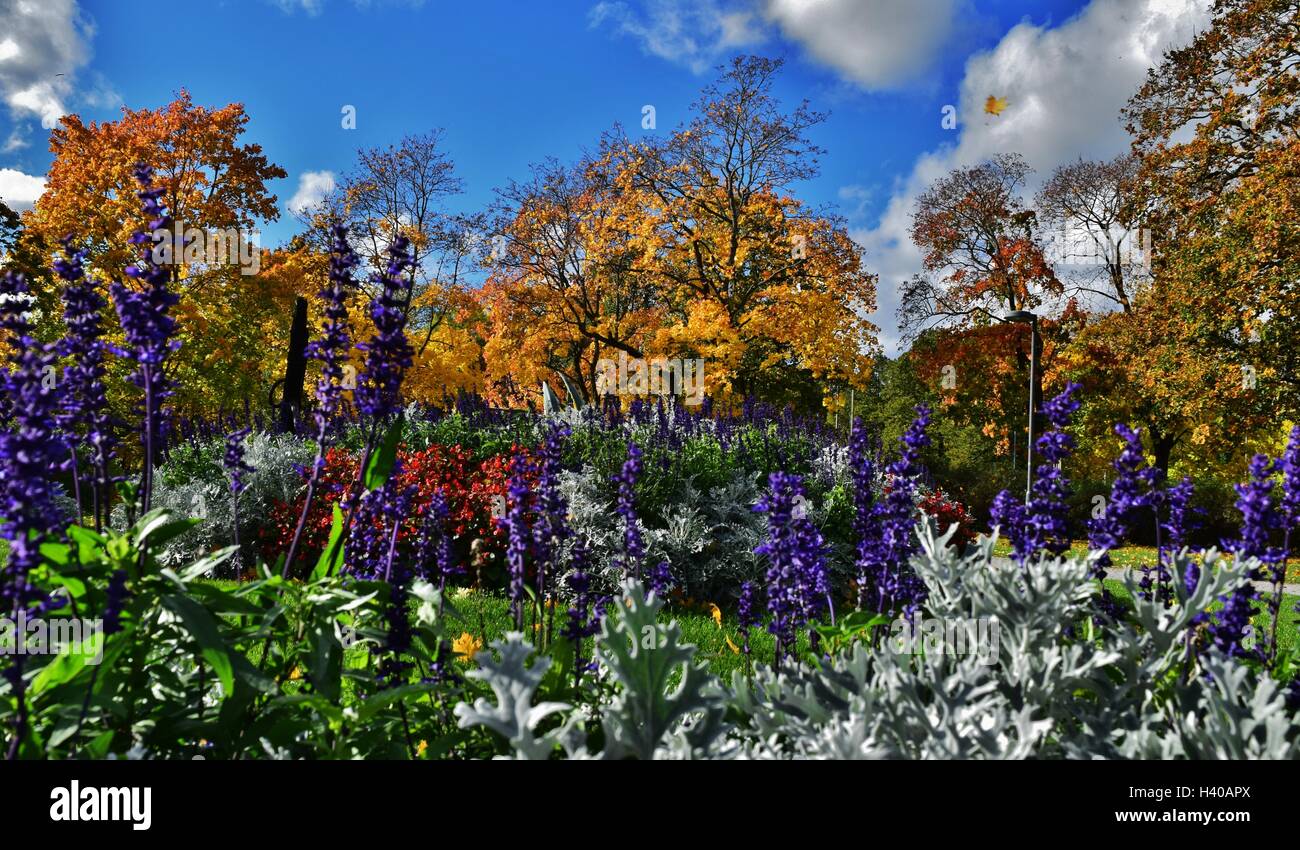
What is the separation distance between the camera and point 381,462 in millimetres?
2414

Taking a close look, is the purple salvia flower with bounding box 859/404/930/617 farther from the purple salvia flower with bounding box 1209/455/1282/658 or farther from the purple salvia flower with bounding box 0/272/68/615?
the purple salvia flower with bounding box 0/272/68/615

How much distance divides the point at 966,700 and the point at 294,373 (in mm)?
13070

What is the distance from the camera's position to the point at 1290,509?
2.42 metres

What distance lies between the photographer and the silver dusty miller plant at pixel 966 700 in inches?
58.9

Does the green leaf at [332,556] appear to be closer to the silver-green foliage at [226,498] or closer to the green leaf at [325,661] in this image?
the green leaf at [325,661]

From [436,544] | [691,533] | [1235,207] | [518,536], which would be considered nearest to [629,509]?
[518,536]

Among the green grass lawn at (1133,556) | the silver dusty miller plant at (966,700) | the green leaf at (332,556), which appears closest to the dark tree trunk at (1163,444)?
the green grass lawn at (1133,556)

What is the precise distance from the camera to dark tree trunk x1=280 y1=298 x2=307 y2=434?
11.6 m

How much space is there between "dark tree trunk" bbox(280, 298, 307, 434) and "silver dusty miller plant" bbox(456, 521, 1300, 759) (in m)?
10.7

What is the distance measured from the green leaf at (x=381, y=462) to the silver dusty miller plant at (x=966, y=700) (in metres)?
0.89

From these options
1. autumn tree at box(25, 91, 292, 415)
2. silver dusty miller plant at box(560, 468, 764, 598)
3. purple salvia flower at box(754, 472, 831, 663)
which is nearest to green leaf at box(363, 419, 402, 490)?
purple salvia flower at box(754, 472, 831, 663)

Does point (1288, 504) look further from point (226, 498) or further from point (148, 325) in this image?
point (226, 498)
